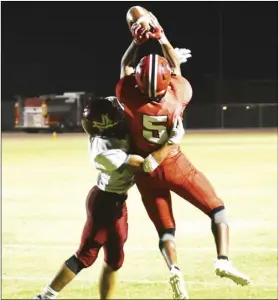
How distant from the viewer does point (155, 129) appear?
7.65 ft

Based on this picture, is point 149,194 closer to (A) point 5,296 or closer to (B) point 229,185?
(A) point 5,296

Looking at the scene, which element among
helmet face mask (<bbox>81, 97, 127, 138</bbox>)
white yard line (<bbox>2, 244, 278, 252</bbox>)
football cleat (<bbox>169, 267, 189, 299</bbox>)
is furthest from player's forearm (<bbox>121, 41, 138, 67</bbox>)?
white yard line (<bbox>2, 244, 278, 252</bbox>)

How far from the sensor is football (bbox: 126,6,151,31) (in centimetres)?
227

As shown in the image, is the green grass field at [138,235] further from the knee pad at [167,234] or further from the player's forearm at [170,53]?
the player's forearm at [170,53]

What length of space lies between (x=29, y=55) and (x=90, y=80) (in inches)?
1568

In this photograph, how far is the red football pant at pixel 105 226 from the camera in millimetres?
2424

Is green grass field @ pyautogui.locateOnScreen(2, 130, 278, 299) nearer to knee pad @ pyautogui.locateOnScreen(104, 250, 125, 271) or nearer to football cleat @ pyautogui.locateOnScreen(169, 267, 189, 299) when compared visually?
knee pad @ pyautogui.locateOnScreen(104, 250, 125, 271)

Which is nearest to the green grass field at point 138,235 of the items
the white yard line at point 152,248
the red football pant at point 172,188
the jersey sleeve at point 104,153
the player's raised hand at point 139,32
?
the white yard line at point 152,248

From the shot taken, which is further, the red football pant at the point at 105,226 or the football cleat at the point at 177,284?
the red football pant at the point at 105,226

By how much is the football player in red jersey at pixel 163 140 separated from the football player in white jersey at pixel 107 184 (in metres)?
0.03

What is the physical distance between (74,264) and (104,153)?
1.51 ft

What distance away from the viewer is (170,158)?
7.86ft

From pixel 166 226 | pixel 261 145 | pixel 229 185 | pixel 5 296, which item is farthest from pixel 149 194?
pixel 261 145

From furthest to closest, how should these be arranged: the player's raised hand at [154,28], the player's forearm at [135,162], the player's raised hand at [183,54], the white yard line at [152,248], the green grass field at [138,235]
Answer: the white yard line at [152,248] → the green grass field at [138,235] → the player's raised hand at [183,54] → the player's forearm at [135,162] → the player's raised hand at [154,28]
